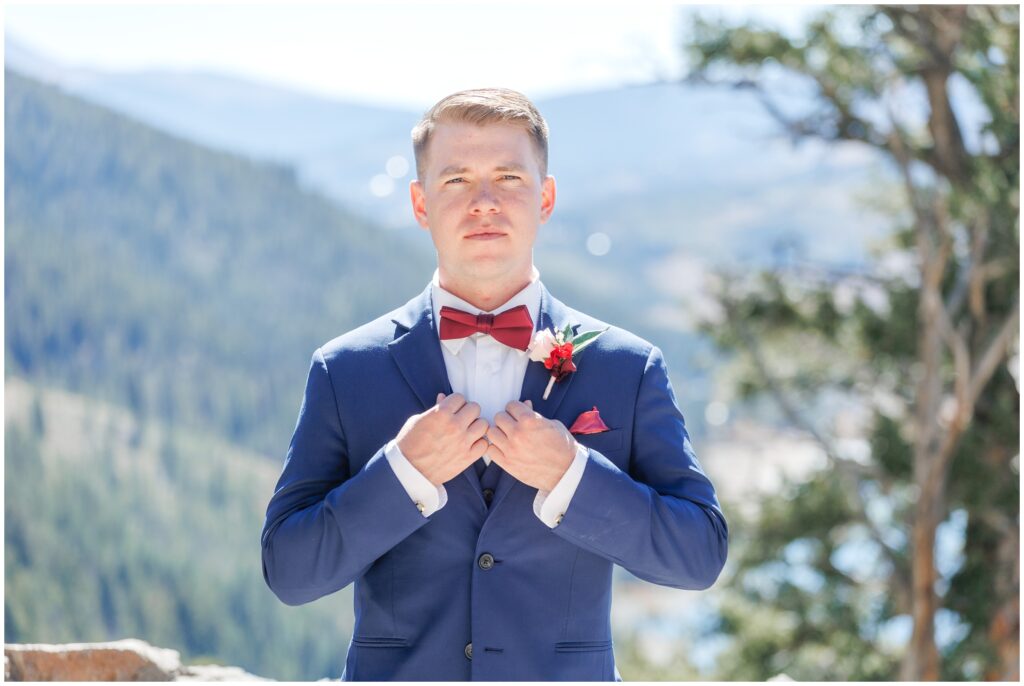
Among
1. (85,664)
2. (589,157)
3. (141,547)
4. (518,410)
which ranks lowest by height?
(141,547)

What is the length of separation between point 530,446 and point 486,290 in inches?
15.3

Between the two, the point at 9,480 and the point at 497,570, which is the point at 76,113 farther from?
the point at 497,570

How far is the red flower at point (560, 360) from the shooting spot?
6.81 ft

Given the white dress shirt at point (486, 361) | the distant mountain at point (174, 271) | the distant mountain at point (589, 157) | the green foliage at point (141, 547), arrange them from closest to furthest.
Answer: the white dress shirt at point (486, 361)
the green foliage at point (141, 547)
the distant mountain at point (174, 271)
the distant mountain at point (589, 157)

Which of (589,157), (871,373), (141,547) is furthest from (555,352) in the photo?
(589,157)

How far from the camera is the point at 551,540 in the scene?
2.05 metres

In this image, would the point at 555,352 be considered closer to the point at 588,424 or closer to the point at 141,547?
the point at 588,424

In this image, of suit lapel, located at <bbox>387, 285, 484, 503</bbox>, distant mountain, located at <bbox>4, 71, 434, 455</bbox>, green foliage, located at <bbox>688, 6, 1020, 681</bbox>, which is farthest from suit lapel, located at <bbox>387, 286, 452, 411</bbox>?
distant mountain, located at <bbox>4, 71, 434, 455</bbox>

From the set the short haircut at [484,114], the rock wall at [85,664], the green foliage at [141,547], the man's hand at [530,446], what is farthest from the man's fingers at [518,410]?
the green foliage at [141,547]

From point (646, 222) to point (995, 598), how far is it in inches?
1662

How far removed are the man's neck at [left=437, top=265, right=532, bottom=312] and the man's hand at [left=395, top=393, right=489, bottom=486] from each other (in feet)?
1.03

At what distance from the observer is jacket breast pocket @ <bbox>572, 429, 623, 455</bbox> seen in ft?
→ 6.79

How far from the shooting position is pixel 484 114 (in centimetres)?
206

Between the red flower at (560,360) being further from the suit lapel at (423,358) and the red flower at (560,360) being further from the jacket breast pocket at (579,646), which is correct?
the jacket breast pocket at (579,646)
